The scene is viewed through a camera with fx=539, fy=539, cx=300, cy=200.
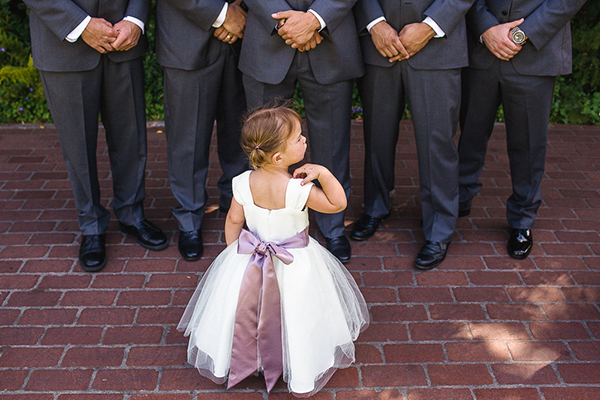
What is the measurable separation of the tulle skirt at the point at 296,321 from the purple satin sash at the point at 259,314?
4 centimetres

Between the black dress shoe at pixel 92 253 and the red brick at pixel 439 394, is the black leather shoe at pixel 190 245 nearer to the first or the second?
the black dress shoe at pixel 92 253

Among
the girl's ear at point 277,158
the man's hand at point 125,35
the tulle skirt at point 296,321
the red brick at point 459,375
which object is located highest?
the man's hand at point 125,35

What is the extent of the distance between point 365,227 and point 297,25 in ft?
4.85

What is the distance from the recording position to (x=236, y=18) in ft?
10.3

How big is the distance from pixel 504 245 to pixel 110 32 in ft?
9.13

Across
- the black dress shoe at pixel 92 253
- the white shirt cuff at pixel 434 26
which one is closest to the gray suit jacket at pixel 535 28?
the white shirt cuff at pixel 434 26

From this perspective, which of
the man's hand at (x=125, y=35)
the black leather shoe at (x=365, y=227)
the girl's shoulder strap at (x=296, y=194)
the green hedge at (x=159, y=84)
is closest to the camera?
the girl's shoulder strap at (x=296, y=194)

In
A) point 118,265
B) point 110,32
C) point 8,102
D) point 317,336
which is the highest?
point 110,32

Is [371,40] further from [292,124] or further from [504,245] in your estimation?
[504,245]

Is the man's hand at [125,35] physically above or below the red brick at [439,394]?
above

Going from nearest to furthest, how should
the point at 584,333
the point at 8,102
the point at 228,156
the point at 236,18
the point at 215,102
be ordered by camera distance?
the point at 584,333, the point at 236,18, the point at 215,102, the point at 228,156, the point at 8,102

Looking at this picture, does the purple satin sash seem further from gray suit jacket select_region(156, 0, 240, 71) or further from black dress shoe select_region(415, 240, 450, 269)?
gray suit jacket select_region(156, 0, 240, 71)

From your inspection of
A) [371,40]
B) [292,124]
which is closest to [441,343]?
[292,124]

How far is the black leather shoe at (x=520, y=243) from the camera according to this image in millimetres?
3463
